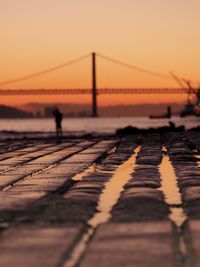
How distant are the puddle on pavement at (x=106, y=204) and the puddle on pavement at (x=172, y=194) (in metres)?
0.59

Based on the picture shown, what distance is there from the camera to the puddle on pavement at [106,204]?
14.0ft

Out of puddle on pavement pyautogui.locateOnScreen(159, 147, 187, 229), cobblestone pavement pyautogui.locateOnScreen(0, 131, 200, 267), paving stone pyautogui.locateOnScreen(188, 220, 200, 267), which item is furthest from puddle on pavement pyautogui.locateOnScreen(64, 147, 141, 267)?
paving stone pyautogui.locateOnScreen(188, 220, 200, 267)

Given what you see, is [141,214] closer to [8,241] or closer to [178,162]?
[8,241]

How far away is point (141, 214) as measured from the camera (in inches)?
231

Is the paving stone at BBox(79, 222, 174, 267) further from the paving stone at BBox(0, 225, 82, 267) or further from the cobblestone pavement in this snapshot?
the paving stone at BBox(0, 225, 82, 267)

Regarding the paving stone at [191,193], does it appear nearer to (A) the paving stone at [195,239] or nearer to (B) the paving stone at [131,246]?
(A) the paving stone at [195,239]

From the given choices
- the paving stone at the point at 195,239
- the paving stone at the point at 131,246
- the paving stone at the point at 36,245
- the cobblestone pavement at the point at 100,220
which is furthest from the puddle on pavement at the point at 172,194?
the paving stone at the point at 36,245

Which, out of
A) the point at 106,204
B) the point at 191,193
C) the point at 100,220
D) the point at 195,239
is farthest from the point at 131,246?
the point at 191,193

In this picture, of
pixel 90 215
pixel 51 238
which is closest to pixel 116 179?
pixel 90 215

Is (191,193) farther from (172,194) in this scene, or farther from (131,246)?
(131,246)

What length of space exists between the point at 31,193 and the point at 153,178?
8.24ft

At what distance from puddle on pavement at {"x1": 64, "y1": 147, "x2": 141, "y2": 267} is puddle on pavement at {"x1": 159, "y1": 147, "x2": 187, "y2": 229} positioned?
0.59 meters

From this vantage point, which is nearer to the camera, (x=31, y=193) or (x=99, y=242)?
(x=99, y=242)

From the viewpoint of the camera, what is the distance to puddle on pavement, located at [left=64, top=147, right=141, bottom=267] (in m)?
4.28
